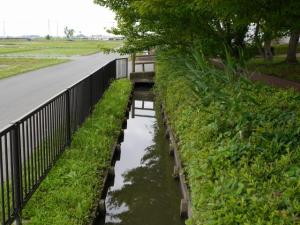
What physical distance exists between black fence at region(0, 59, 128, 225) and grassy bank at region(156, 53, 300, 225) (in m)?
1.74

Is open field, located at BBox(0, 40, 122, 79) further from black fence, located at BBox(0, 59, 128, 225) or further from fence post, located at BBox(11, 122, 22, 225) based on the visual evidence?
fence post, located at BBox(11, 122, 22, 225)

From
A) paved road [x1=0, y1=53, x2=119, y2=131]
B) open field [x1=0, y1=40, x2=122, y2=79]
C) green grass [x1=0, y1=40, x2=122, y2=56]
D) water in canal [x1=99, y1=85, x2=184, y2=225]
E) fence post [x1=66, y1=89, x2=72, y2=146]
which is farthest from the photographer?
green grass [x1=0, y1=40, x2=122, y2=56]

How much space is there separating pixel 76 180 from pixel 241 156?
8.18 feet

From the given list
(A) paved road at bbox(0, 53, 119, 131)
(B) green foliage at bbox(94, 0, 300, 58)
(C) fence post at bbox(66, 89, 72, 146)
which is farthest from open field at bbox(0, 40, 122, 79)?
(C) fence post at bbox(66, 89, 72, 146)

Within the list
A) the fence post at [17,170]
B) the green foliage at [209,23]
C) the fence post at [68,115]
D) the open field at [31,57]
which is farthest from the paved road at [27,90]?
the fence post at [17,170]

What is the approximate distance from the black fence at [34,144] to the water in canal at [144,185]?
1.07 metres

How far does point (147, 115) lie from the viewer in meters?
13.8

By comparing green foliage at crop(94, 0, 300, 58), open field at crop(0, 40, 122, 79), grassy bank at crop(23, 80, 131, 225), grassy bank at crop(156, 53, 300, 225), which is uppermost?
green foliage at crop(94, 0, 300, 58)

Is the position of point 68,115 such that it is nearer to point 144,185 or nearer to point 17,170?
point 144,185

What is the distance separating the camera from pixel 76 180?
5777 mm

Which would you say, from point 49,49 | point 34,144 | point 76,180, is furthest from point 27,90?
point 49,49

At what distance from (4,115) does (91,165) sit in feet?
16.1

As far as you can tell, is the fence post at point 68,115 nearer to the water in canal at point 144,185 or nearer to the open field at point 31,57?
the water in canal at point 144,185

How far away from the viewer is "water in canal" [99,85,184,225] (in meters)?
5.89
